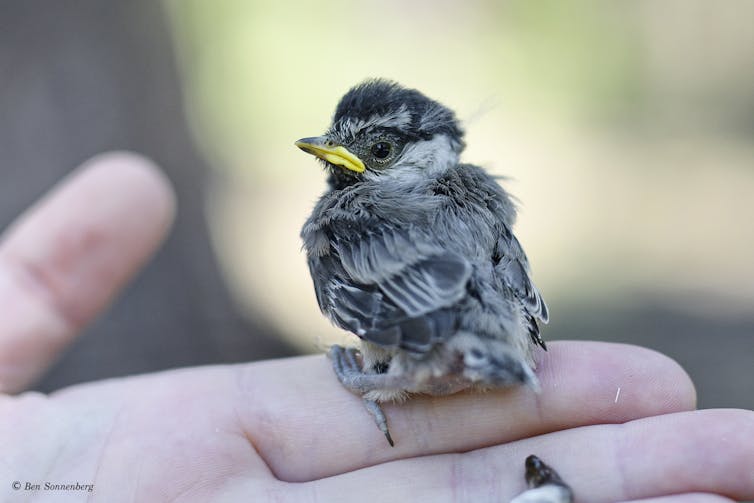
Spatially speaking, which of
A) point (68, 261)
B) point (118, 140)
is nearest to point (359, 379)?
point (68, 261)

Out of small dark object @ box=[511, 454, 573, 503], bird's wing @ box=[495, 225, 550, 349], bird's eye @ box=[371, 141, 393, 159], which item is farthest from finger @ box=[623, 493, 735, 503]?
bird's eye @ box=[371, 141, 393, 159]

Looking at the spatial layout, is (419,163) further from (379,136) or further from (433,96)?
(433,96)

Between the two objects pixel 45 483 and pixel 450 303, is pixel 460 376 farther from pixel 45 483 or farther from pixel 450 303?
pixel 45 483

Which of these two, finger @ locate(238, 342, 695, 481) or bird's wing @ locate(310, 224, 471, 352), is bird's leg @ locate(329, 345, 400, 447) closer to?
finger @ locate(238, 342, 695, 481)

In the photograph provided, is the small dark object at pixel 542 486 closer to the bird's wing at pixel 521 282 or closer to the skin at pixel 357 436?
the skin at pixel 357 436

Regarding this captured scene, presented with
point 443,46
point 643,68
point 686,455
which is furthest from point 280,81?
point 686,455
